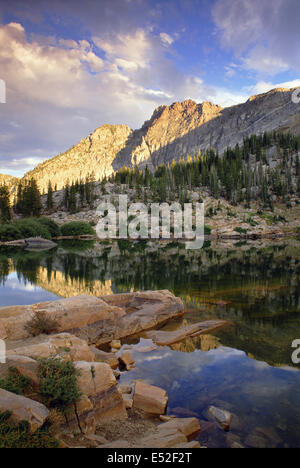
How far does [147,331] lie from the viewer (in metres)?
12.5

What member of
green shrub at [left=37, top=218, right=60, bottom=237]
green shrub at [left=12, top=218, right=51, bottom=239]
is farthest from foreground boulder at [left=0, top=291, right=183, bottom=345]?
green shrub at [left=37, top=218, right=60, bottom=237]

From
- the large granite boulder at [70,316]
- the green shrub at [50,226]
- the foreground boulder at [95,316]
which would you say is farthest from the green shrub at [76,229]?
the large granite boulder at [70,316]

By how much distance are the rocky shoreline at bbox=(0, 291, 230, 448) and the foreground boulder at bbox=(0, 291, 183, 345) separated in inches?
1.5

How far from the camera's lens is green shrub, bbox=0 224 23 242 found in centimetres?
5793

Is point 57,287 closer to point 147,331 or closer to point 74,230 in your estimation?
point 147,331

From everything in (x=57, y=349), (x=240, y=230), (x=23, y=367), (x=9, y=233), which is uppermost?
(x=240, y=230)

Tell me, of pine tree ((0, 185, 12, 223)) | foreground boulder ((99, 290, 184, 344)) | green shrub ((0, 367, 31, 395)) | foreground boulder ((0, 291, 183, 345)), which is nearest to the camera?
green shrub ((0, 367, 31, 395))

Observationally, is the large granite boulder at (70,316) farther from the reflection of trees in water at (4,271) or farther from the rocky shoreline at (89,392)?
the reflection of trees in water at (4,271)

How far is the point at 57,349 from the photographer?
7348 millimetres

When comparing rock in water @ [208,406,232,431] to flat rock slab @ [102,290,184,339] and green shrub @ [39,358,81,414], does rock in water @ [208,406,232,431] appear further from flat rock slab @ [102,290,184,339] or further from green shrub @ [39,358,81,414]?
flat rock slab @ [102,290,184,339]

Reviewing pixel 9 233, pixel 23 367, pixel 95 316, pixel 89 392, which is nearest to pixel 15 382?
pixel 23 367

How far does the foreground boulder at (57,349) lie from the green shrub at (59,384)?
79 cm

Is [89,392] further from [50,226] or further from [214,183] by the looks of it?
[214,183]

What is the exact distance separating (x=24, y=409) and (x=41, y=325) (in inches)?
210
